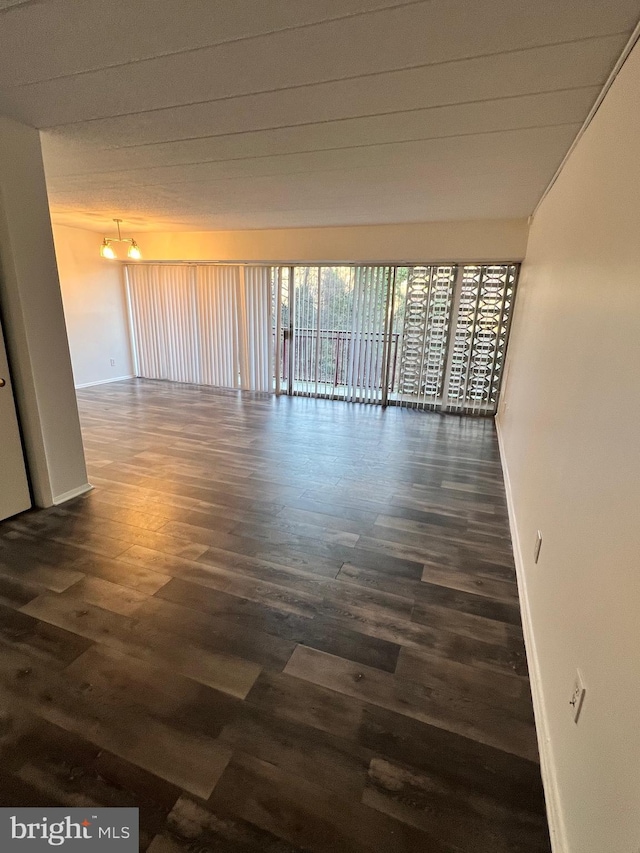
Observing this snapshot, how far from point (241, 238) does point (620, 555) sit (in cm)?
570

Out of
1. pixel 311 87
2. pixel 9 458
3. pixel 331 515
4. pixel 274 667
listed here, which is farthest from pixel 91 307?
pixel 274 667

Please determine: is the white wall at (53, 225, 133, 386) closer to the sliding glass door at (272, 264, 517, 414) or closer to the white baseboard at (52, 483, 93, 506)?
the sliding glass door at (272, 264, 517, 414)

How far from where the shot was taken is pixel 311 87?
1.67 metres

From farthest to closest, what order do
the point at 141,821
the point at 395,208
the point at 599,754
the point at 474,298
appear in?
the point at 474,298 < the point at 395,208 < the point at 141,821 < the point at 599,754

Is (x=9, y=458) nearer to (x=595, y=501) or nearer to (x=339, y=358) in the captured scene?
(x=595, y=501)

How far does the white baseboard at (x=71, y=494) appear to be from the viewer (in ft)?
9.16

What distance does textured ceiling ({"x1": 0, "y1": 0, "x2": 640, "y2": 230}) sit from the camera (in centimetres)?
126

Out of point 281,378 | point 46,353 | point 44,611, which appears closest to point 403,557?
point 44,611

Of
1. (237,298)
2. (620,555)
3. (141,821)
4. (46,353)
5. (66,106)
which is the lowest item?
(141,821)

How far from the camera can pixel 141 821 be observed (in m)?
1.11

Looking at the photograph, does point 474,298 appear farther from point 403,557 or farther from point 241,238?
point 403,557

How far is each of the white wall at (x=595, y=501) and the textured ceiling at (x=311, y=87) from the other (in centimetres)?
28

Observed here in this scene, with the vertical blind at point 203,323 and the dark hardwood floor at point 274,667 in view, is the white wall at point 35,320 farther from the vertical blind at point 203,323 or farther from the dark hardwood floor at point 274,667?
the vertical blind at point 203,323

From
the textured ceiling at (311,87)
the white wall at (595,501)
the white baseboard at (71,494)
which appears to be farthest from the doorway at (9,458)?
the white wall at (595,501)
